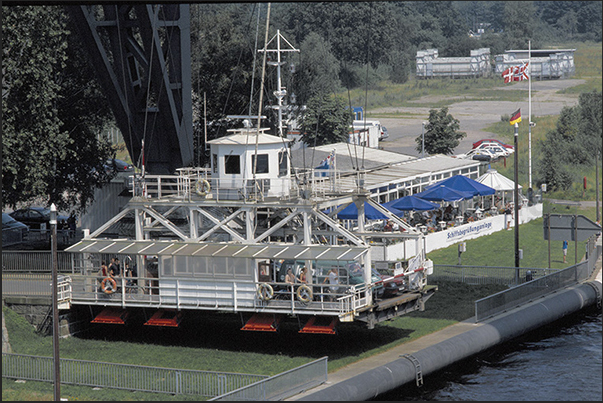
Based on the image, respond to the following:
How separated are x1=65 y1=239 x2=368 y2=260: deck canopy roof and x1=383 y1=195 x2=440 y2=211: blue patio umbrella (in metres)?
17.3

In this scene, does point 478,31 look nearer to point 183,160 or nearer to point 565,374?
point 183,160

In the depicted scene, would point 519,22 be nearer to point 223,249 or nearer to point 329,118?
point 329,118

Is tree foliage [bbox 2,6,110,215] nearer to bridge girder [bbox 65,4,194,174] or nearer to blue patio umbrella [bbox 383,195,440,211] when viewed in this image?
bridge girder [bbox 65,4,194,174]

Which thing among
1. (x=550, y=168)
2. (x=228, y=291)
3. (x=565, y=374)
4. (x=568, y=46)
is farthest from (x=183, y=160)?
(x=568, y=46)

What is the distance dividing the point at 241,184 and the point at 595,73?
286ft

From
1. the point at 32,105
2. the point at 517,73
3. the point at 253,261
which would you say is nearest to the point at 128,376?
the point at 253,261

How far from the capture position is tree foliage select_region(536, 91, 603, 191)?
6050 cm

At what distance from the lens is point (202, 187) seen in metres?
30.5

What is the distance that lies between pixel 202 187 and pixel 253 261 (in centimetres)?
373

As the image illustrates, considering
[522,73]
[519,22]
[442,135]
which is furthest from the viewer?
[519,22]

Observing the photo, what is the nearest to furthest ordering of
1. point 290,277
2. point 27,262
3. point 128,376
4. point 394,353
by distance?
point 128,376
point 394,353
point 290,277
point 27,262

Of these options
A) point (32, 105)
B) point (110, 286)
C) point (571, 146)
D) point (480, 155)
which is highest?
point (32, 105)

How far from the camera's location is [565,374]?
2772cm

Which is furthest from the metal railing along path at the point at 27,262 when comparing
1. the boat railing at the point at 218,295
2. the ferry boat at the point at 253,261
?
the boat railing at the point at 218,295
